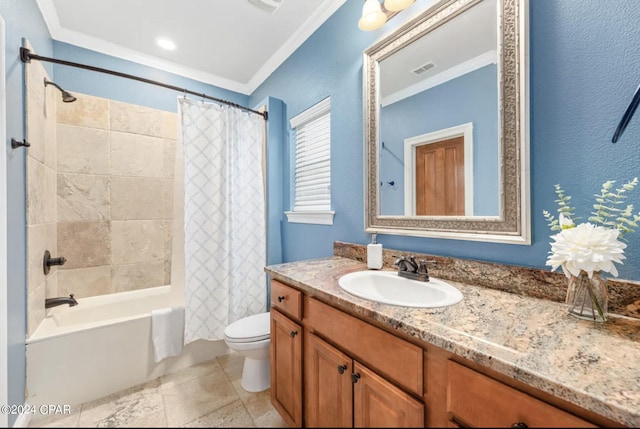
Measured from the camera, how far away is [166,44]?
2.29 meters

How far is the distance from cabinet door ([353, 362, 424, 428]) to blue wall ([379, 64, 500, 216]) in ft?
2.56

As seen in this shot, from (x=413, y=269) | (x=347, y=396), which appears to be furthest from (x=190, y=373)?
(x=413, y=269)

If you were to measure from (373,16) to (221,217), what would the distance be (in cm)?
166

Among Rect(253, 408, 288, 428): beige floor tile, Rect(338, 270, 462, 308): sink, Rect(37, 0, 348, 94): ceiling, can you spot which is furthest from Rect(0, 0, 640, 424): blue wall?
Rect(253, 408, 288, 428): beige floor tile

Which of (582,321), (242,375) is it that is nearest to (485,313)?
(582,321)

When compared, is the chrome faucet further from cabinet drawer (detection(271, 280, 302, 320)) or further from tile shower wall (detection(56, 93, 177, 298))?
tile shower wall (detection(56, 93, 177, 298))

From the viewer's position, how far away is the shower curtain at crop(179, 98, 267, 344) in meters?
1.98

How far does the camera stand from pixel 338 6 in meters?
1.82

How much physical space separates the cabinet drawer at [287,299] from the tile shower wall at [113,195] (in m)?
1.70


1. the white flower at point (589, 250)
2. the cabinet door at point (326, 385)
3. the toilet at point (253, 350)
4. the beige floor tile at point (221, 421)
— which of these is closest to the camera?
the beige floor tile at point (221, 421)

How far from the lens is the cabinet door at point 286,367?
4.09 feet

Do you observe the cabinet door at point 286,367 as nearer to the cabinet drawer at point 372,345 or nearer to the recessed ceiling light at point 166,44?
the cabinet drawer at point 372,345

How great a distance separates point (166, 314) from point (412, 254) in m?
1.76

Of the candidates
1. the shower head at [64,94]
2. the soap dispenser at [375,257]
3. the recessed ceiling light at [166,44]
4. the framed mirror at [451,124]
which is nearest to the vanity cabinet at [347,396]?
the soap dispenser at [375,257]
